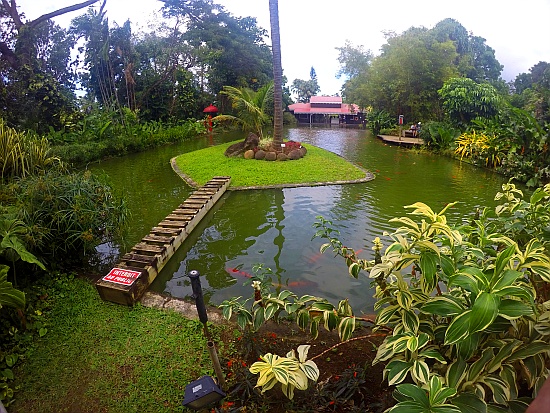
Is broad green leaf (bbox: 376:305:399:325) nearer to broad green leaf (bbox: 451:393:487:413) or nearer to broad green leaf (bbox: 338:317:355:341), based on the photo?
broad green leaf (bbox: 338:317:355:341)

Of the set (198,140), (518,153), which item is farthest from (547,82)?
(198,140)

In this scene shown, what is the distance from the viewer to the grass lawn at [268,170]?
8555 millimetres

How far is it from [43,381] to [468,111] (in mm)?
16986

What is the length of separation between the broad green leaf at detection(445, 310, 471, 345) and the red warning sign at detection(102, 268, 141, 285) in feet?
10.6

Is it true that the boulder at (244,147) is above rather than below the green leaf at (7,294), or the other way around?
above

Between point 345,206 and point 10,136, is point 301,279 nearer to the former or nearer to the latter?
point 345,206

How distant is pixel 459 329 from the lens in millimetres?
1347

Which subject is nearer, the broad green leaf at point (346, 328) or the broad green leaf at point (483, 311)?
the broad green leaf at point (483, 311)

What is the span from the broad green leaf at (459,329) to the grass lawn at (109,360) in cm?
200

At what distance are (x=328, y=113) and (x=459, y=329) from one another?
3270 cm

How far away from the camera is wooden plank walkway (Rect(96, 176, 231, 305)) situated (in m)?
3.58

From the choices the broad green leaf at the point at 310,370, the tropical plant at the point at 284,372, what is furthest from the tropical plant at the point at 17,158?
the broad green leaf at the point at 310,370

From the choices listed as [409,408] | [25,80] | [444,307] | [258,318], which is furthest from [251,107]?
[409,408]

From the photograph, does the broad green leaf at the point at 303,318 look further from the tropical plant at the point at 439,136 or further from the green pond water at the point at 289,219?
the tropical plant at the point at 439,136
